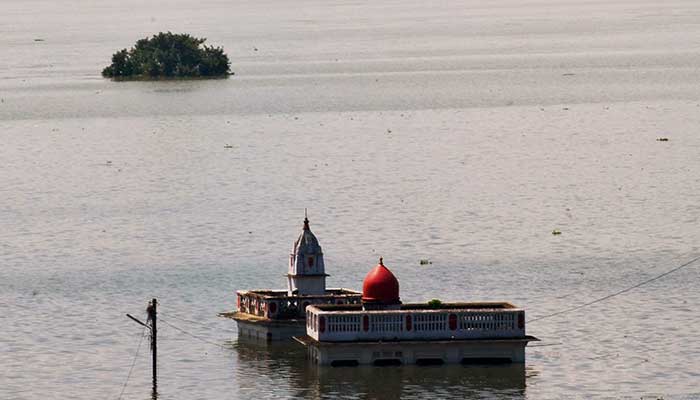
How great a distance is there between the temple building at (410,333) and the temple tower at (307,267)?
4.52 metres

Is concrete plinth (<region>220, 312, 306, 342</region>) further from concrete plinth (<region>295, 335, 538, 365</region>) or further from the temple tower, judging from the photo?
concrete plinth (<region>295, 335, 538, 365</region>)

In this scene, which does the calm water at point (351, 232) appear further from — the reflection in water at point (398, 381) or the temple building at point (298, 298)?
the temple building at point (298, 298)

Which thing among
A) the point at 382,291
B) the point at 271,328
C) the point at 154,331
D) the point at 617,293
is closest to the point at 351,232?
the point at 617,293

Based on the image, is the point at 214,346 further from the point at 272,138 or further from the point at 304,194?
the point at 272,138

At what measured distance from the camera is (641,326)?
79.5m

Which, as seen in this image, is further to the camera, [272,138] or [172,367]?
[272,138]

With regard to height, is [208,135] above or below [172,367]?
above

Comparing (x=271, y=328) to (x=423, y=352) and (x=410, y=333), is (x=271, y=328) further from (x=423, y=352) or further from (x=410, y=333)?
(x=423, y=352)

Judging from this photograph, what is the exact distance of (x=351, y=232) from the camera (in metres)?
108

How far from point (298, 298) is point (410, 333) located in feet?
20.9

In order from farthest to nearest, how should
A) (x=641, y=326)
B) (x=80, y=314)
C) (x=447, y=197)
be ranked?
(x=447, y=197)
(x=80, y=314)
(x=641, y=326)

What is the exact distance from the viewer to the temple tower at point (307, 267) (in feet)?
245

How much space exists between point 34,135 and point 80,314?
96.0 meters

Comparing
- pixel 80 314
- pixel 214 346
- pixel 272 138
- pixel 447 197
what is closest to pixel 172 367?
pixel 214 346
